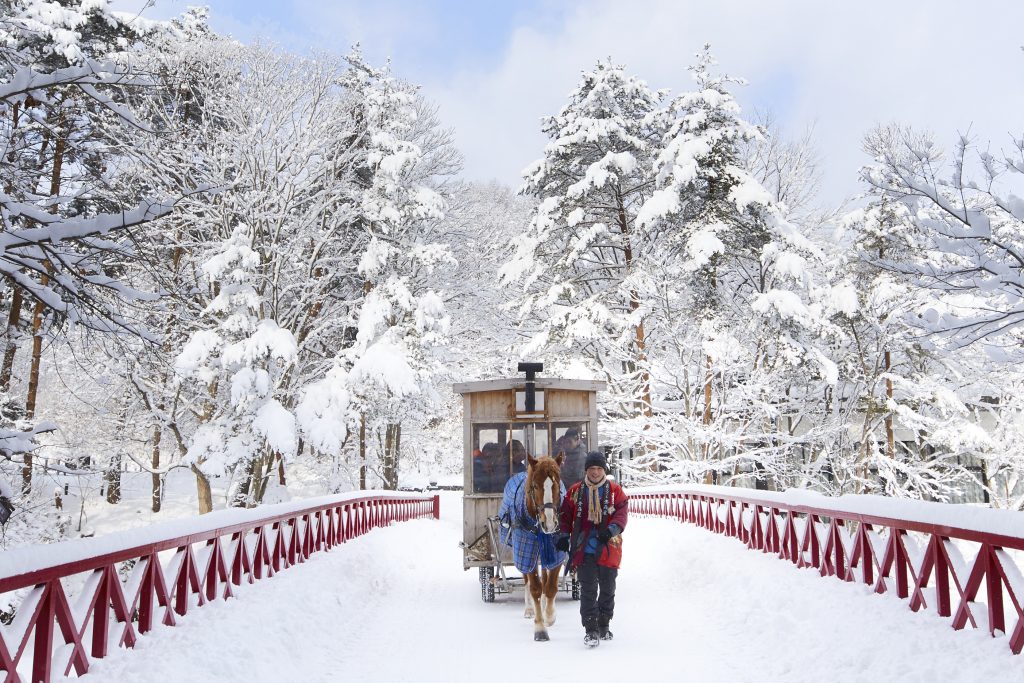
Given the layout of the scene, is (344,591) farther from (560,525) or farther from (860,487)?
(860,487)

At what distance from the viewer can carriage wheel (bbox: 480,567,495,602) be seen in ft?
35.3

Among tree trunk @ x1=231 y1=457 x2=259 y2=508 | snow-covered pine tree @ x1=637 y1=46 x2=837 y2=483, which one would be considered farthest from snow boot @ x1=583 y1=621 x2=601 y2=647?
snow-covered pine tree @ x1=637 y1=46 x2=837 y2=483

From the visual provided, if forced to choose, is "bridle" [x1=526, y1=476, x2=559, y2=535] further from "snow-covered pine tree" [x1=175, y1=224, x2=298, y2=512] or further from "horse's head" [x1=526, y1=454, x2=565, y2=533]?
"snow-covered pine tree" [x1=175, y1=224, x2=298, y2=512]

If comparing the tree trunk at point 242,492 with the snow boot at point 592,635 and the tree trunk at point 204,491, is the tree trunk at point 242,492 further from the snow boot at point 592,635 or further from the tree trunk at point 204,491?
the snow boot at point 592,635

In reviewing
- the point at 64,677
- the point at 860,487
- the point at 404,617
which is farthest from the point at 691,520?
the point at 64,677

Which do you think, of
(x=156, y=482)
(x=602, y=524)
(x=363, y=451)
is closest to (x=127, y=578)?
(x=602, y=524)

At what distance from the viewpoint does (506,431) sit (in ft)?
37.7

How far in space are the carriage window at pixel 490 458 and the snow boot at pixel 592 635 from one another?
405 cm

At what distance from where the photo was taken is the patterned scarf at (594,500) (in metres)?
7.68

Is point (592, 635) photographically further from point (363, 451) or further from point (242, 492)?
point (363, 451)

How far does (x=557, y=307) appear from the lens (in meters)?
25.0

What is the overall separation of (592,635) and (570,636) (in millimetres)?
771

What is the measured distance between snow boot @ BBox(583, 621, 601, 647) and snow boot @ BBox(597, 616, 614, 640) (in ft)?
0.53

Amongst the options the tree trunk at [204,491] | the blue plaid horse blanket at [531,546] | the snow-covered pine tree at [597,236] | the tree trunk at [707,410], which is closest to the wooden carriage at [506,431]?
the blue plaid horse blanket at [531,546]
